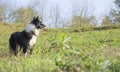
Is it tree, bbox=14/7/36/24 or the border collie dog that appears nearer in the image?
the border collie dog

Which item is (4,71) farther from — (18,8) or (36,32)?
(18,8)

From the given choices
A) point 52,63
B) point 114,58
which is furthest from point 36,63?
point 114,58

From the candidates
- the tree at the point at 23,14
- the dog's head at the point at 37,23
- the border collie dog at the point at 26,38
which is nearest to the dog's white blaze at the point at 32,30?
the border collie dog at the point at 26,38

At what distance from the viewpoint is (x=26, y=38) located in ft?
39.1

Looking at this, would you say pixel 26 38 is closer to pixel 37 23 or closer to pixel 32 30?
pixel 32 30

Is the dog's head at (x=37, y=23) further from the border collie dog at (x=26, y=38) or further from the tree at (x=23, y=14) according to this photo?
the tree at (x=23, y=14)

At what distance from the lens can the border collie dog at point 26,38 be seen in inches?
467

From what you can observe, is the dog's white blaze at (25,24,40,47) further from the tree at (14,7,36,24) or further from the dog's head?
the tree at (14,7,36,24)

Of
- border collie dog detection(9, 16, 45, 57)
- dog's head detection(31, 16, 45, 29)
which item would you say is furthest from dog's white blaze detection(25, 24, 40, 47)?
dog's head detection(31, 16, 45, 29)

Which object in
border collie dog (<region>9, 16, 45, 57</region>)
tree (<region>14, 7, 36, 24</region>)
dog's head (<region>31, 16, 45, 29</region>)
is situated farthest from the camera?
tree (<region>14, 7, 36, 24</region>)

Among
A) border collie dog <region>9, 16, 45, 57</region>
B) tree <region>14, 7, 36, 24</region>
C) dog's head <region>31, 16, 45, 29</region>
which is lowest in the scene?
tree <region>14, 7, 36, 24</region>

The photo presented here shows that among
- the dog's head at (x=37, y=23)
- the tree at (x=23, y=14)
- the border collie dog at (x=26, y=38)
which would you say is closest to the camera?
the border collie dog at (x=26, y=38)

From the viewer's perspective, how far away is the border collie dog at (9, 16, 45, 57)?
467 inches

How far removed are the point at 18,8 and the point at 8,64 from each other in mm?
52360
